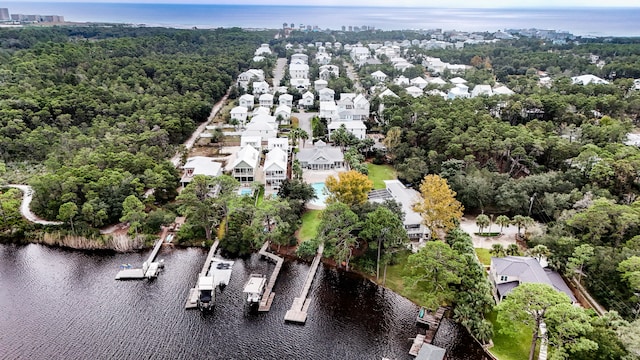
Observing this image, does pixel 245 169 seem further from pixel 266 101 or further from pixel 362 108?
pixel 266 101

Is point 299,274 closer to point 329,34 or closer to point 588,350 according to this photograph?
point 588,350

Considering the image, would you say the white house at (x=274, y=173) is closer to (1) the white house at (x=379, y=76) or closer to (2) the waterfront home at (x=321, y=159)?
(2) the waterfront home at (x=321, y=159)

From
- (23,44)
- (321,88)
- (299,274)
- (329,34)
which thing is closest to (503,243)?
(299,274)

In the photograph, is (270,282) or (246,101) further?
(246,101)

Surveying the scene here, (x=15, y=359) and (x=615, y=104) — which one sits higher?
(x=615, y=104)

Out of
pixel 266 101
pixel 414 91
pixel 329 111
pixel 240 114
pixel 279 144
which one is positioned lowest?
pixel 279 144

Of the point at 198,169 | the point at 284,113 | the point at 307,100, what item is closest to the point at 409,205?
the point at 198,169
